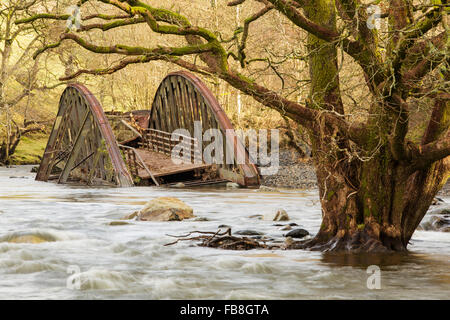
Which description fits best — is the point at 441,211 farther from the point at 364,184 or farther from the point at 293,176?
the point at 293,176

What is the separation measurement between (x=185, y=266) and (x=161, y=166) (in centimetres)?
1351

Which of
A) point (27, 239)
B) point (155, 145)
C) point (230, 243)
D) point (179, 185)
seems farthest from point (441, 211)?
point (155, 145)

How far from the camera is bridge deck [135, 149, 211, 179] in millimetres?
20359

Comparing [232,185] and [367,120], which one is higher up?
[367,120]

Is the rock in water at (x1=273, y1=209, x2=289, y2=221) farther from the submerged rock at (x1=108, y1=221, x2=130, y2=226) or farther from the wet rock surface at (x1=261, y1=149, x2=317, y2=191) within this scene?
the wet rock surface at (x1=261, y1=149, x2=317, y2=191)

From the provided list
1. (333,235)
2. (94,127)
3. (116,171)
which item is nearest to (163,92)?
(94,127)

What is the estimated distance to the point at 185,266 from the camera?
8180mm

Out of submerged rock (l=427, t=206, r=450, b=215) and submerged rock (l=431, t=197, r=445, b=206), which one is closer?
submerged rock (l=427, t=206, r=450, b=215)

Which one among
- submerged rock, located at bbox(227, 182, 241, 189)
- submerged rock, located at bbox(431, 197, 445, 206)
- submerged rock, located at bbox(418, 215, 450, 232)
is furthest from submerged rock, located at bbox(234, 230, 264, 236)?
submerged rock, located at bbox(227, 182, 241, 189)

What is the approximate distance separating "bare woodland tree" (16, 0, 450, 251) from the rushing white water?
20.8 inches

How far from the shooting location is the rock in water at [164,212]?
12273mm

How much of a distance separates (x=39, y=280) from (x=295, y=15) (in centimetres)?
427

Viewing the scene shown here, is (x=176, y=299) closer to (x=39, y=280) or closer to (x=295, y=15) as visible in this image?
(x=39, y=280)
